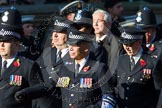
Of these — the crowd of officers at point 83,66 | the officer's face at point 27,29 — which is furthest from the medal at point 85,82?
the officer's face at point 27,29

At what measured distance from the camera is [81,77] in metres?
10.4

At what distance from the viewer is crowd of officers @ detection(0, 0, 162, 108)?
407 inches

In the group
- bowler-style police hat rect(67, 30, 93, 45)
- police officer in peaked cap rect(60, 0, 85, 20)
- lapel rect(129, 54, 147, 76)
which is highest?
police officer in peaked cap rect(60, 0, 85, 20)

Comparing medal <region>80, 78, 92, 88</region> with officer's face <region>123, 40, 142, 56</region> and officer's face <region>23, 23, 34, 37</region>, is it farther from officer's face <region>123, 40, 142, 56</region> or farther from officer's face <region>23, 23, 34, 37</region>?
officer's face <region>23, 23, 34, 37</region>

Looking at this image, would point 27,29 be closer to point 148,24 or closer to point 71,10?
point 71,10

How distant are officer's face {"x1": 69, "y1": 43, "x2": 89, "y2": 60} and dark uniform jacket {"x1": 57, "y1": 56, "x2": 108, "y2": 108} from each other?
135mm

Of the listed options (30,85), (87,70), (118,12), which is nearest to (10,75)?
(30,85)

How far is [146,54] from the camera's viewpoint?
1117 centimetres

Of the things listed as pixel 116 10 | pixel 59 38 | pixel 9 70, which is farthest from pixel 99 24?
pixel 116 10

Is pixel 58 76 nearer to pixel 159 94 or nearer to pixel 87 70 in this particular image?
pixel 87 70

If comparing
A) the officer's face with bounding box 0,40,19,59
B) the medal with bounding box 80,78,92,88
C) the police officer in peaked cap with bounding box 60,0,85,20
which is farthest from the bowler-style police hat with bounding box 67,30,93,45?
the police officer in peaked cap with bounding box 60,0,85,20

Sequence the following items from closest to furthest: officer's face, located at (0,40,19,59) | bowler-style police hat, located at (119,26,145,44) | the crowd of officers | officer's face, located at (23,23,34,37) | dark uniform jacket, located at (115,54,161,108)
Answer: the crowd of officers
officer's face, located at (0,40,19,59)
dark uniform jacket, located at (115,54,161,108)
bowler-style police hat, located at (119,26,145,44)
officer's face, located at (23,23,34,37)

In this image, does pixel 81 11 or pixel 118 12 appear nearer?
pixel 81 11

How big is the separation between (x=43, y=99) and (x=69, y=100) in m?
0.98
